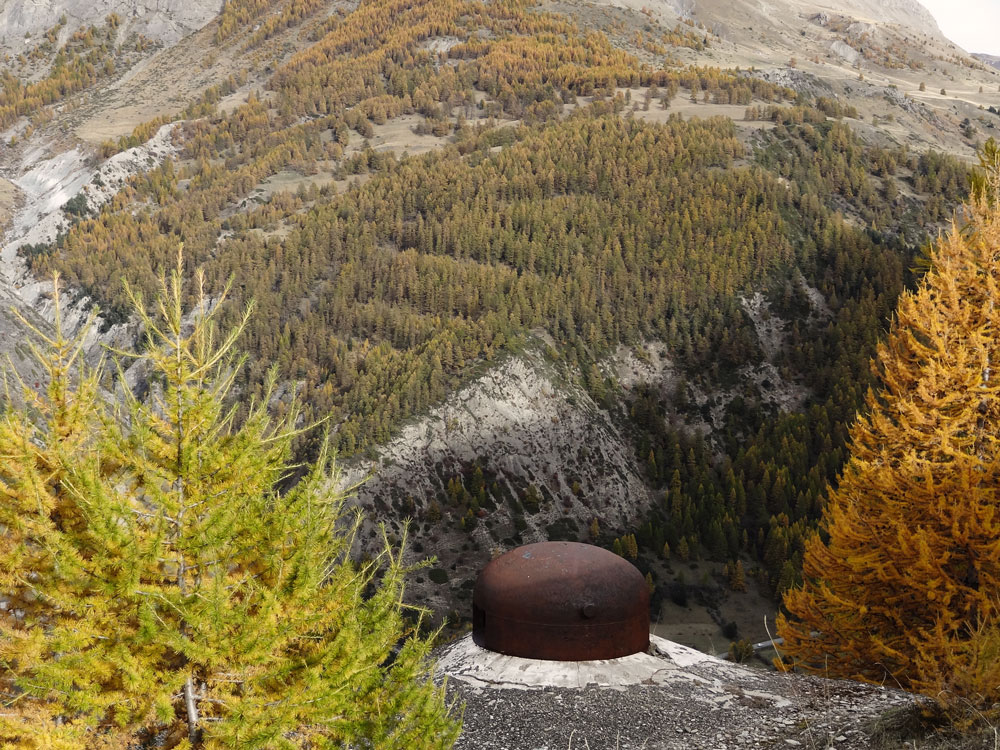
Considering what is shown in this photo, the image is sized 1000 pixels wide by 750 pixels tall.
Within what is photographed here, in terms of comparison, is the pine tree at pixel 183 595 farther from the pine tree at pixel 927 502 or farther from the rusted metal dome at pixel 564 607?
the pine tree at pixel 927 502

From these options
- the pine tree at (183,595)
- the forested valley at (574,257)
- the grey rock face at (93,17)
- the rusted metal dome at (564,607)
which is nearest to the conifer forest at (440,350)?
the pine tree at (183,595)

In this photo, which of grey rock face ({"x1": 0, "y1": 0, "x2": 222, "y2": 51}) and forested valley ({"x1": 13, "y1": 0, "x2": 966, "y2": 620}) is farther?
grey rock face ({"x1": 0, "y1": 0, "x2": 222, "y2": 51})

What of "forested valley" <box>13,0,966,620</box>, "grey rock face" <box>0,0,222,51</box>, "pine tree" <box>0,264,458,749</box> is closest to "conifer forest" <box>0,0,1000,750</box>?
"pine tree" <box>0,264,458,749</box>

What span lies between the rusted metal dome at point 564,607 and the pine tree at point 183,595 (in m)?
7.43

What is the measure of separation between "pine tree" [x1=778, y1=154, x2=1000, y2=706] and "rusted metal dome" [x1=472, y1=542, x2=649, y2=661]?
4363mm

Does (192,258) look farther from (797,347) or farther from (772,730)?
(772,730)

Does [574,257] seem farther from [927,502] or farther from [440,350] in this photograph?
[927,502]

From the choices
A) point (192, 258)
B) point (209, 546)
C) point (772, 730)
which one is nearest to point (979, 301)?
point (772, 730)

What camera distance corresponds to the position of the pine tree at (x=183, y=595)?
6840mm

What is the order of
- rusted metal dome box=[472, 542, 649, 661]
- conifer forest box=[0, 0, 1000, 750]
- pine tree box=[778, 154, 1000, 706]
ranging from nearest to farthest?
1. conifer forest box=[0, 0, 1000, 750]
2. rusted metal dome box=[472, 542, 649, 661]
3. pine tree box=[778, 154, 1000, 706]

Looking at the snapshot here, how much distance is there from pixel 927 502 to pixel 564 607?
8274mm

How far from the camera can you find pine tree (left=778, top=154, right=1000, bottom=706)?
16656 mm

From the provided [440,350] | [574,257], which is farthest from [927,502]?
[574,257]

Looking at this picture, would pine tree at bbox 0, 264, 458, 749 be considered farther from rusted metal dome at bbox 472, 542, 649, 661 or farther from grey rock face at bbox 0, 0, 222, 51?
grey rock face at bbox 0, 0, 222, 51
